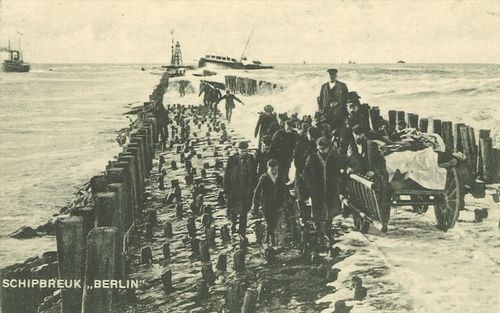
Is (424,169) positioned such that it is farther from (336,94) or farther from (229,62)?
(229,62)

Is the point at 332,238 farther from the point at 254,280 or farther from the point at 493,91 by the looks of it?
the point at 493,91

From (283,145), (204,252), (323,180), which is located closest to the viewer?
(204,252)

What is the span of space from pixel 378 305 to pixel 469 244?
223 cm

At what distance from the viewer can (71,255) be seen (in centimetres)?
512

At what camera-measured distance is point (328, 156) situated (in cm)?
698

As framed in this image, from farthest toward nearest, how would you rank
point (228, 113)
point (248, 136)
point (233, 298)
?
1. point (228, 113)
2. point (248, 136)
3. point (233, 298)

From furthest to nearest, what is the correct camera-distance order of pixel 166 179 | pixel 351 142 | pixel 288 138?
pixel 166 179 → pixel 288 138 → pixel 351 142

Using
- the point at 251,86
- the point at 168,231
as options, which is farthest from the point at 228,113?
the point at 251,86

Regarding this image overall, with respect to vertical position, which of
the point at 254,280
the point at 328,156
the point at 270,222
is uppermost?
the point at 328,156

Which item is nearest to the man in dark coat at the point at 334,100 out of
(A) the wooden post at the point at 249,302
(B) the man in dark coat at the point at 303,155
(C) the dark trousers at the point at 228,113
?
(B) the man in dark coat at the point at 303,155

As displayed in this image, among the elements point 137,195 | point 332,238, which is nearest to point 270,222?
point 332,238

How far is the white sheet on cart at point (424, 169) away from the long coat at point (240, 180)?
1.99 meters

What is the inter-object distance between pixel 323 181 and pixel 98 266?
10.4 ft

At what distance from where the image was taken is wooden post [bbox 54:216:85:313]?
5113 mm
